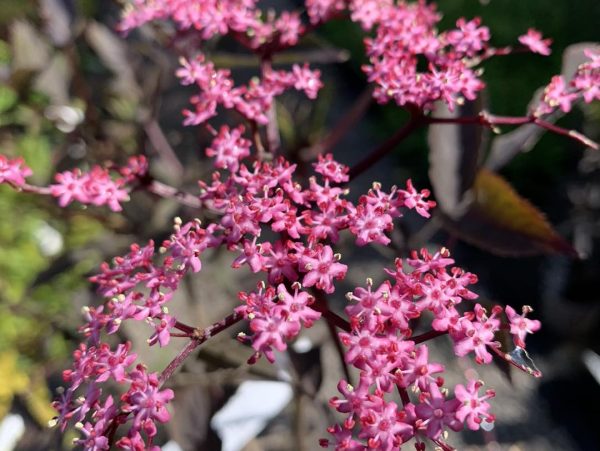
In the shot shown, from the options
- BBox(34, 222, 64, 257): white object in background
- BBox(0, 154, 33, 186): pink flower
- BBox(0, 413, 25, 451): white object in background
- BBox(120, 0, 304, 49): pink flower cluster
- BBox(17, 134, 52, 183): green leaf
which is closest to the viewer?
BBox(0, 154, 33, 186): pink flower

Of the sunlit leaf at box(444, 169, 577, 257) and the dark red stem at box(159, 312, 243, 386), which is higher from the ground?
the dark red stem at box(159, 312, 243, 386)

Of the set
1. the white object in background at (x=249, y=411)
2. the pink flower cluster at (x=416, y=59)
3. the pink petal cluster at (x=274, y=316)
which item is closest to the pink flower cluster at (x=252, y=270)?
the pink petal cluster at (x=274, y=316)

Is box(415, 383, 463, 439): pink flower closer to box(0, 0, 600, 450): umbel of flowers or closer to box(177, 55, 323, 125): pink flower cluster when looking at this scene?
box(0, 0, 600, 450): umbel of flowers

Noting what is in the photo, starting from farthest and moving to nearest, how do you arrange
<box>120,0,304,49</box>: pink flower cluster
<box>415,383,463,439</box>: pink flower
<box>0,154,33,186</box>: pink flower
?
1. <box>120,0,304,49</box>: pink flower cluster
2. <box>0,154,33,186</box>: pink flower
3. <box>415,383,463,439</box>: pink flower

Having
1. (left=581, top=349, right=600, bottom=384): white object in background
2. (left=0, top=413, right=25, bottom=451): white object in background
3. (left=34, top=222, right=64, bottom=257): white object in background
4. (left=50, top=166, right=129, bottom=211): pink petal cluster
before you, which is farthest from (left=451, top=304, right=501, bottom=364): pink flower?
(left=34, top=222, right=64, bottom=257): white object in background

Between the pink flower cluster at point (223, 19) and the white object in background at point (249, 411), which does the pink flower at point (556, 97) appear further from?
the white object in background at point (249, 411)

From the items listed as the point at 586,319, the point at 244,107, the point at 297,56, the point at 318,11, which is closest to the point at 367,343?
the point at 244,107

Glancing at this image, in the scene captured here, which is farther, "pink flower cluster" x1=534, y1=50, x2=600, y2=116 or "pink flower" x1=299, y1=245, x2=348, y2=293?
"pink flower cluster" x1=534, y1=50, x2=600, y2=116

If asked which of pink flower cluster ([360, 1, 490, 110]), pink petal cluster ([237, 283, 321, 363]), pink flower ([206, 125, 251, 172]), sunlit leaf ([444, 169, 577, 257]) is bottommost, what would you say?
sunlit leaf ([444, 169, 577, 257])
